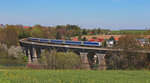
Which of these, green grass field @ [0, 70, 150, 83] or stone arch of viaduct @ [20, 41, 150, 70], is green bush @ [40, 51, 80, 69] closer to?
stone arch of viaduct @ [20, 41, 150, 70]

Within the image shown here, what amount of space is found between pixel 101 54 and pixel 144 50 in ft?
31.5

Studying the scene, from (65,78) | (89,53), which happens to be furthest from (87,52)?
(65,78)

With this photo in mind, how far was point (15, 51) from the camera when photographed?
55.8 metres

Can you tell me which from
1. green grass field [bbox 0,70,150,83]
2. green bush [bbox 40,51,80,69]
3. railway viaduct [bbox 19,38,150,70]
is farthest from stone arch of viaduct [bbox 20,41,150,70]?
green grass field [bbox 0,70,150,83]

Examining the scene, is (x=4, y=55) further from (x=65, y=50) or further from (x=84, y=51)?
(x=84, y=51)

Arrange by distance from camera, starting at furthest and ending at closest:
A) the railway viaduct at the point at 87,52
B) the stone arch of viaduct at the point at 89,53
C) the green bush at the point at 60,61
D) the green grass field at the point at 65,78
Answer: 1. the railway viaduct at the point at 87,52
2. the stone arch of viaduct at the point at 89,53
3. the green bush at the point at 60,61
4. the green grass field at the point at 65,78

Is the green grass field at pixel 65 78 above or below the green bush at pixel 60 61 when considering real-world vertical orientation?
above

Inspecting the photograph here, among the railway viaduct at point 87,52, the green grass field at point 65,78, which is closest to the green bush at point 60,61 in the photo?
the railway viaduct at point 87,52

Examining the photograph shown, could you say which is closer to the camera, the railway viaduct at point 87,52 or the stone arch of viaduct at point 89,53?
the stone arch of viaduct at point 89,53

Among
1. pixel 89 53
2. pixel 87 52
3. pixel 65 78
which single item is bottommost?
pixel 89 53

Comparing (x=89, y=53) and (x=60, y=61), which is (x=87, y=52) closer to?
(x=89, y=53)

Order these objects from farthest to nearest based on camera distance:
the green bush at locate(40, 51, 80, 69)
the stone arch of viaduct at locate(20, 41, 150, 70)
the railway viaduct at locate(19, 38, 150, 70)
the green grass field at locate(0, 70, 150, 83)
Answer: the railway viaduct at locate(19, 38, 150, 70) < the stone arch of viaduct at locate(20, 41, 150, 70) < the green bush at locate(40, 51, 80, 69) < the green grass field at locate(0, 70, 150, 83)

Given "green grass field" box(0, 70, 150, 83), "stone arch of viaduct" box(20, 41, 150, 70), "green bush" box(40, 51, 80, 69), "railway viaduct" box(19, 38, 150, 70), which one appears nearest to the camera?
"green grass field" box(0, 70, 150, 83)

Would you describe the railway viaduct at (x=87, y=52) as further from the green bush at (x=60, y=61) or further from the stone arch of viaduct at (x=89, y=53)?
the green bush at (x=60, y=61)
